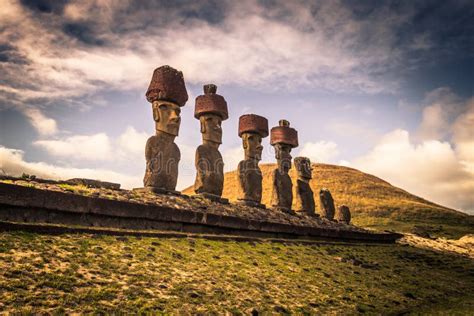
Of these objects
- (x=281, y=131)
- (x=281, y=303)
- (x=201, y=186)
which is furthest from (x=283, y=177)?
(x=281, y=303)

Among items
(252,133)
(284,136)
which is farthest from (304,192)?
(252,133)

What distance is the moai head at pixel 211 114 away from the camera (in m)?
12.3

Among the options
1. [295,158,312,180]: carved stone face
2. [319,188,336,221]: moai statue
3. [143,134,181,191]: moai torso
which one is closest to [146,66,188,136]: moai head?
[143,134,181,191]: moai torso

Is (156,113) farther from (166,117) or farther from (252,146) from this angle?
(252,146)

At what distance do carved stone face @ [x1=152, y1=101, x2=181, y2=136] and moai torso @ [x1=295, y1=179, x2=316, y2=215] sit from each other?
8203 millimetres

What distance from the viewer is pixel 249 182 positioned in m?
13.5

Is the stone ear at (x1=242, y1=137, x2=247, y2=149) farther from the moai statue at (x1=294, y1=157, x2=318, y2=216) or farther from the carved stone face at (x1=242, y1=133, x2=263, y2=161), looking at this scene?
the moai statue at (x1=294, y1=157, x2=318, y2=216)

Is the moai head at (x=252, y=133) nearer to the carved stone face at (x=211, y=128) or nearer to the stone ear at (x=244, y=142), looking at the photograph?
the stone ear at (x=244, y=142)

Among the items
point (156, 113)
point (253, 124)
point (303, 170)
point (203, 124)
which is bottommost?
point (303, 170)

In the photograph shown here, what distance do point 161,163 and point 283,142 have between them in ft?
26.2

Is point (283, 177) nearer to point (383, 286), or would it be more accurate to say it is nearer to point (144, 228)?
point (383, 286)

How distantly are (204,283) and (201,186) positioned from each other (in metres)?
6.30

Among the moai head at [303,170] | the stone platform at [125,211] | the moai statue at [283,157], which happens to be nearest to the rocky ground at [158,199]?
the stone platform at [125,211]

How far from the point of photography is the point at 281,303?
535 cm
